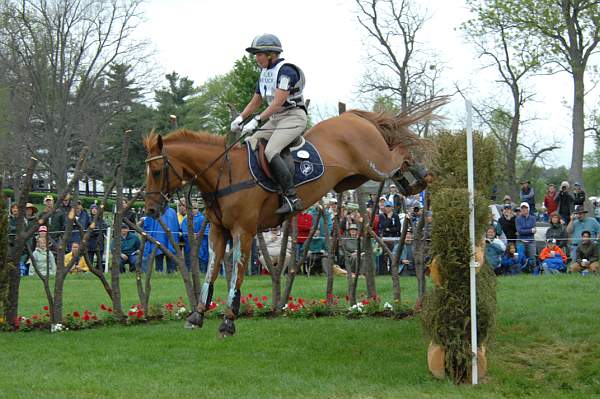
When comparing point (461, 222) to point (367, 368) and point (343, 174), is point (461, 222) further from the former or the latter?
point (343, 174)

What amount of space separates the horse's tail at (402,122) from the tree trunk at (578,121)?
20372 millimetres

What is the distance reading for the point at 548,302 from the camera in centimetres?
1135

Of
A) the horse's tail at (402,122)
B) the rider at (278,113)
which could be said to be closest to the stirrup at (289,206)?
the rider at (278,113)

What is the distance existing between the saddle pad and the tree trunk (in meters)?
22.5

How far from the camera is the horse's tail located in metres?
11.5

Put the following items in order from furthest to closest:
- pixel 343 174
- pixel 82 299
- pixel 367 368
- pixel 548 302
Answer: pixel 82 299
pixel 548 302
pixel 343 174
pixel 367 368

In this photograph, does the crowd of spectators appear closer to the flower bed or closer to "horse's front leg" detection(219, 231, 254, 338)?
the flower bed

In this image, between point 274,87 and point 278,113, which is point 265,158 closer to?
point 278,113

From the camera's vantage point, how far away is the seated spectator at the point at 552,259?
17250mm

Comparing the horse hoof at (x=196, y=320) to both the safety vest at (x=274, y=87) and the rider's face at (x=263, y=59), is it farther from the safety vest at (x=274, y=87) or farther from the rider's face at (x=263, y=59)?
the rider's face at (x=263, y=59)

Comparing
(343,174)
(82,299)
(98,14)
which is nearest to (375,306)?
(343,174)

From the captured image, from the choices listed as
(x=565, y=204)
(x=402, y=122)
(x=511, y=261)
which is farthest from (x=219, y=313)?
(x=565, y=204)

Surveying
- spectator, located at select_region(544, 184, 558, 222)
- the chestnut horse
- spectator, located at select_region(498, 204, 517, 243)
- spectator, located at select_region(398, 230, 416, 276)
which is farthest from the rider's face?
spectator, located at select_region(544, 184, 558, 222)

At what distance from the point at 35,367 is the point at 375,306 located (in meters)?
4.98
